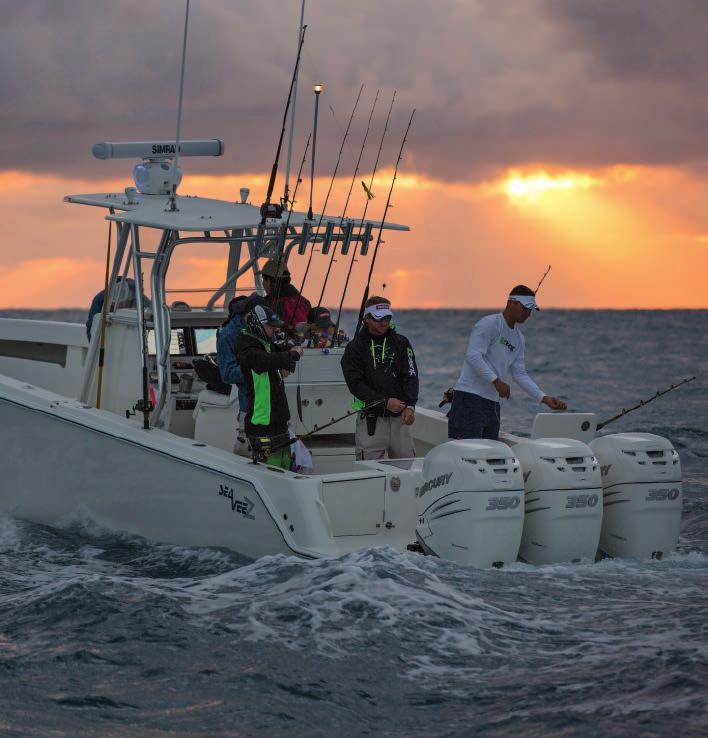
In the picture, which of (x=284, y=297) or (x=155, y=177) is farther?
(x=155, y=177)

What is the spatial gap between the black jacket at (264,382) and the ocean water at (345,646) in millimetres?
749

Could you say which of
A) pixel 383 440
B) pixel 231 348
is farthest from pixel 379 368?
pixel 231 348

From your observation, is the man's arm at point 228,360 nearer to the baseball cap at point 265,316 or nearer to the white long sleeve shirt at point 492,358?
the baseball cap at point 265,316

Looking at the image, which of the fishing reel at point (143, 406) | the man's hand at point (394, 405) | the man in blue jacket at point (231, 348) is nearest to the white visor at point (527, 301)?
the man's hand at point (394, 405)

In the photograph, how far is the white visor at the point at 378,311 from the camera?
7.27 metres

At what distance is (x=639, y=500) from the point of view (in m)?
6.68

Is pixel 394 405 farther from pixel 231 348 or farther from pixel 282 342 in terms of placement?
pixel 231 348

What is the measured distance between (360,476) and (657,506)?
156cm

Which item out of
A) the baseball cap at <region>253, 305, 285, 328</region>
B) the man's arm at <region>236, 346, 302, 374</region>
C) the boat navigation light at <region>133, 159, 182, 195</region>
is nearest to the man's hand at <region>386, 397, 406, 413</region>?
the man's arm at <region>236, 346, 302, 374</region>

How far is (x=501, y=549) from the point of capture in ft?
20.6

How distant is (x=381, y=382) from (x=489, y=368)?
0.62 metres

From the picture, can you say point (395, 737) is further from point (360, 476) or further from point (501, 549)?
point (360, 476)

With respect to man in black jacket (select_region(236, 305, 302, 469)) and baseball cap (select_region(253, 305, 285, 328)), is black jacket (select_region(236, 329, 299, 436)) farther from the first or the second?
baseball cap (select_region(253, 305, 285, 328))

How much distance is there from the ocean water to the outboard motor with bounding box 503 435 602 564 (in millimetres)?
124
